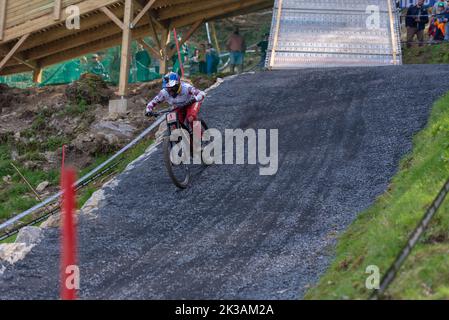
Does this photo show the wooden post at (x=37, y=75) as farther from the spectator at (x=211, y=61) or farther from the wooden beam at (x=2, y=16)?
the spectator at (x=211, y=61)

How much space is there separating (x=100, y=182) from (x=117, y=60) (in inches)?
484

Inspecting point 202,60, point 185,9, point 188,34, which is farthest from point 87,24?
point 202,60

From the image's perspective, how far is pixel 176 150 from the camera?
508 inches

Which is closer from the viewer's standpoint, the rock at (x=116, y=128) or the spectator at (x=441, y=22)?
the rock at (x=116, y=128)

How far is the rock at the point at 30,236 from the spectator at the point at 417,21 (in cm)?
1584

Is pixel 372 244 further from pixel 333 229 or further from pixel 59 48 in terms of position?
pixel 59 48

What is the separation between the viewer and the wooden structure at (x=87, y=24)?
21.6 meters

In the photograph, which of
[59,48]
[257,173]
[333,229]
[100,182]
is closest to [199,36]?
[59,48]

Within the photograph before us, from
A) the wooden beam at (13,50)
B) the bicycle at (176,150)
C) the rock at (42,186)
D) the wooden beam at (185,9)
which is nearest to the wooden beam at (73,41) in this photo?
the wooden beam at (185,9)

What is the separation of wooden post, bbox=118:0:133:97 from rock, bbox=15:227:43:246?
30.9 feet

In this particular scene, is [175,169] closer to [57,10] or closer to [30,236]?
[30,236]

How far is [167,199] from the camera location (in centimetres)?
1268

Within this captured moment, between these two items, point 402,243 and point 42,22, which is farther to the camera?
point 42,22

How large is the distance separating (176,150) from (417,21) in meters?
13.3
